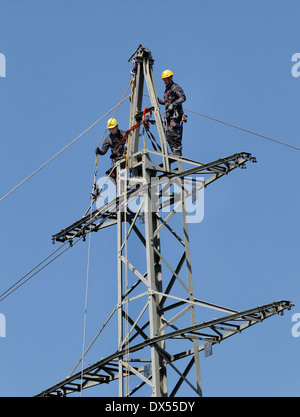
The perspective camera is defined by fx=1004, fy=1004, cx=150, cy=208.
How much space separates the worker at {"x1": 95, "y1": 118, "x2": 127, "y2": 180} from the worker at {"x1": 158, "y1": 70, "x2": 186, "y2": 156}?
164 centimetres

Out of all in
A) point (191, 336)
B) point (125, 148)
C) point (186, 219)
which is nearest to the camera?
point (191, 336)

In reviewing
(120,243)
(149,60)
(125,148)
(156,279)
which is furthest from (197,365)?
(149,60)

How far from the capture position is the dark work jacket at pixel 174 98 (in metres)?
28.0

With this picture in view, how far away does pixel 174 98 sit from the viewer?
28.2 meters

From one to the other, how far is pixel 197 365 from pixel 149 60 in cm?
911

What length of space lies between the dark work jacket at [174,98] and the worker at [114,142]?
1.72 meters

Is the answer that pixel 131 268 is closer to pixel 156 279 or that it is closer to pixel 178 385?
pixel 156 279

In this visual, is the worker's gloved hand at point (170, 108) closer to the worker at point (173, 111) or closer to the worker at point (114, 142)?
the worker at point (173, 111)

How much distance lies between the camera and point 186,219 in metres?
26.5

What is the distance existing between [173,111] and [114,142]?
86.7 inches

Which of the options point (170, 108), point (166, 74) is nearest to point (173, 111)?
point (170, 108)

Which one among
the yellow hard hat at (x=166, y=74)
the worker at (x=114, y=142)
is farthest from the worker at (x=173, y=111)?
the worker at (x=114, y=142)

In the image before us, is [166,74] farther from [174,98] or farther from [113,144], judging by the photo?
[113,144]
